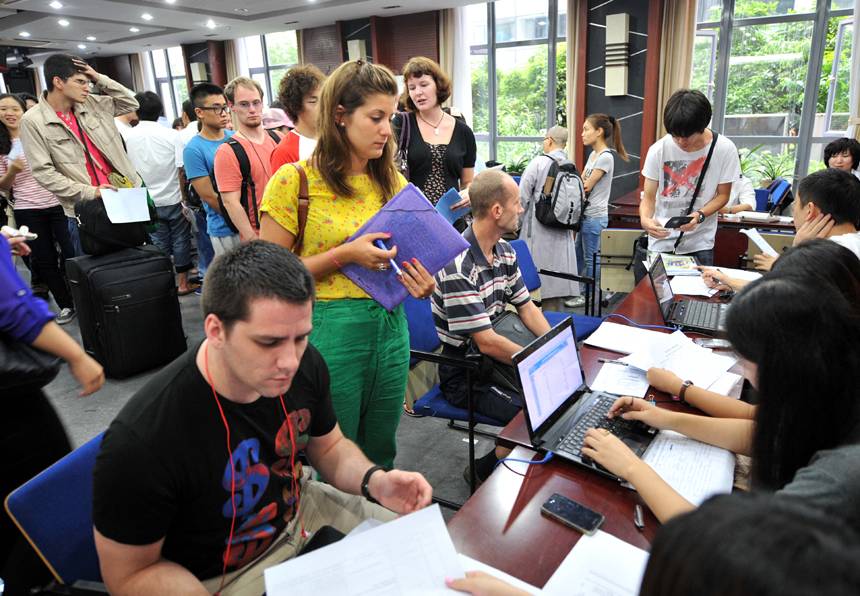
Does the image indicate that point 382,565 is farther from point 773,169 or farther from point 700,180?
point 773,169

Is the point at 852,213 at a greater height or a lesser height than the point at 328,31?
lesser

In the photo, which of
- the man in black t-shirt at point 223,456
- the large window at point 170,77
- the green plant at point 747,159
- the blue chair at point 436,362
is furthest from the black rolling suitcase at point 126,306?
the large window at point 170,77

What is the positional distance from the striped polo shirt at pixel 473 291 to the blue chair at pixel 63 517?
3.85ft

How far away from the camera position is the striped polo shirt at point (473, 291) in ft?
6.39

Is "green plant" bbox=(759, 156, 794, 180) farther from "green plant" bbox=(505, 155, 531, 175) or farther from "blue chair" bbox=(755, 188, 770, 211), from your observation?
"green plant" bbox=(505, 155, 531, 175)

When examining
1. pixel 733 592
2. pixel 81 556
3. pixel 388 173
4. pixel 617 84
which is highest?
pixel 617 84

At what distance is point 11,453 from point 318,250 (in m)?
0.96

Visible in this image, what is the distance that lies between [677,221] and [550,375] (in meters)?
1.81

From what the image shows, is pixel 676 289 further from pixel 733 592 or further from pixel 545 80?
pixel 545 80

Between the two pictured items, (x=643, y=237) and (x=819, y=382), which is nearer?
(x=819, y=382)

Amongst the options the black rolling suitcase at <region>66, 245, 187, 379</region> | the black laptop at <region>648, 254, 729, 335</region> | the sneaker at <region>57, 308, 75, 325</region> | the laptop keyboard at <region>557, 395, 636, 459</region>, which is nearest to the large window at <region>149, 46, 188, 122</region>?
the sneaker at <region>57, 308, 75, 325</region>

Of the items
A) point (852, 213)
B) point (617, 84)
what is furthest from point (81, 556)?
point (617, 84)

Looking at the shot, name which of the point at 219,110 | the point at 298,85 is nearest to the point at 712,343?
the point at 298,85

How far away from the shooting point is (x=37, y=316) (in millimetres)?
1603
